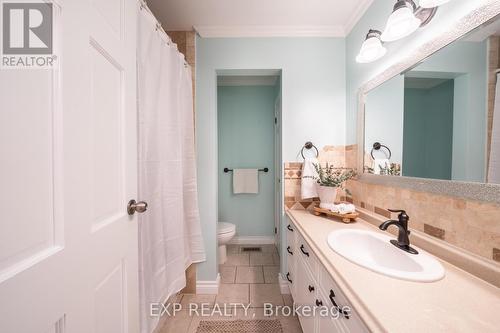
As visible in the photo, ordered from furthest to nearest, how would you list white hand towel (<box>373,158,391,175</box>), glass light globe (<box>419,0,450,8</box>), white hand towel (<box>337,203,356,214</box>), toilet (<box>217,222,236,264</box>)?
toilet (<box>217,222,236,264</box>) < white hand towel (<box>337,203,356,214</box>) < white hand towel (<box>373,158,391,175</box>) < glass light globe (<box>419,0,450,8</box>)

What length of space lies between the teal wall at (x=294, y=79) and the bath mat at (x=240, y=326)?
4.16ft

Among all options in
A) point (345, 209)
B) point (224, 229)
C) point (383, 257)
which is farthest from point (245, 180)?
point (383, 257)

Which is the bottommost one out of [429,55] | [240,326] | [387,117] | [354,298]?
[240,326]

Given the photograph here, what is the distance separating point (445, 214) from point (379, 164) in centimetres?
50

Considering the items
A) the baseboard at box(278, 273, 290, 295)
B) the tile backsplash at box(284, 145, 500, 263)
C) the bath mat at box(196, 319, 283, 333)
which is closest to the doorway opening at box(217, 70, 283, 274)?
the baseboard at box(278, 273, 290, 295)

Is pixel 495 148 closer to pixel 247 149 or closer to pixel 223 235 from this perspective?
pixel 223 235

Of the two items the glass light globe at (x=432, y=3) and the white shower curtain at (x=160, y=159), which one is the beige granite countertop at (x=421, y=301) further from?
the glass light globe at (x=432, y=3)

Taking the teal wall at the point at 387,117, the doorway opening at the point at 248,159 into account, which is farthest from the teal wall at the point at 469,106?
the doorway opening at the point at 248,159

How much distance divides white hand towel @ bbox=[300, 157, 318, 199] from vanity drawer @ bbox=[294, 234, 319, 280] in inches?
16.9

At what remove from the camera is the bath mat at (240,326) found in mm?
1409

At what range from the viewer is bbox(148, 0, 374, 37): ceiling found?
1486 millimetres

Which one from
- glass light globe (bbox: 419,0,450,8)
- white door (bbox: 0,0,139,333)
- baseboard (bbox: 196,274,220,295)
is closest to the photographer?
white door (bbox: 0,0,139,333)

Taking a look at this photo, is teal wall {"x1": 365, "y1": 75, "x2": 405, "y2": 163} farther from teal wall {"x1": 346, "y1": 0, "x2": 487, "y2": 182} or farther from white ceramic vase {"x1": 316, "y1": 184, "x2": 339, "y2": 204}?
white ceramic vase {"x1": 316, "y1": 184, "x2": 339, "y2": 204}

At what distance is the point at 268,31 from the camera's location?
175 centimetres
